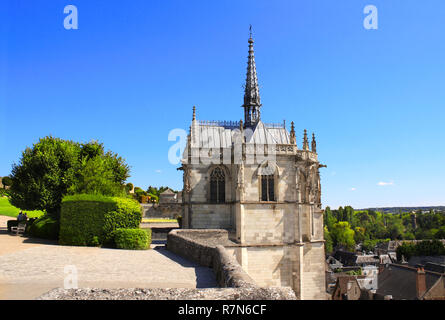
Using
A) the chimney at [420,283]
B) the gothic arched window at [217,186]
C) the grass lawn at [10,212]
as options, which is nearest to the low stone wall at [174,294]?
the gothic arched window at [217,186]

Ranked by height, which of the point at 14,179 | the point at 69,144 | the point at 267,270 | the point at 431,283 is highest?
the point at 69,144

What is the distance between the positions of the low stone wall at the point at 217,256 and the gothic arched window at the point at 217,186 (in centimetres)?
381

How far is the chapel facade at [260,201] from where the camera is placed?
25.9 metres

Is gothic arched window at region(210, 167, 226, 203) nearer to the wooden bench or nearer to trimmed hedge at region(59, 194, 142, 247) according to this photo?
trimmed hedge at region(59, 194, 142, 247)

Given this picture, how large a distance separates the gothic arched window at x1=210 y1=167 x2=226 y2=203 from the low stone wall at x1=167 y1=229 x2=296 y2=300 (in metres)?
3.81

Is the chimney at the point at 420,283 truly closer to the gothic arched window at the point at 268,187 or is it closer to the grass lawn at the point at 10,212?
the gothic arched window at the point at 268,187

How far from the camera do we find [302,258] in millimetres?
26781

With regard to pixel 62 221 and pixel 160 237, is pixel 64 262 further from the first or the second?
pixel 160 237

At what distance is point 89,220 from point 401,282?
1768 inches

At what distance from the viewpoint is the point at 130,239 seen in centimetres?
1984

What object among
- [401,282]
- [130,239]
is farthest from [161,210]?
[130,239]

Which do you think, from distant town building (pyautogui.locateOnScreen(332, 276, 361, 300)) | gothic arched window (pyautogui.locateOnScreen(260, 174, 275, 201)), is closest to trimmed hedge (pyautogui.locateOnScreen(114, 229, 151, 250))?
gothic arched window (pyautogui.locateOnScreen(260, 174, 275, 201))
